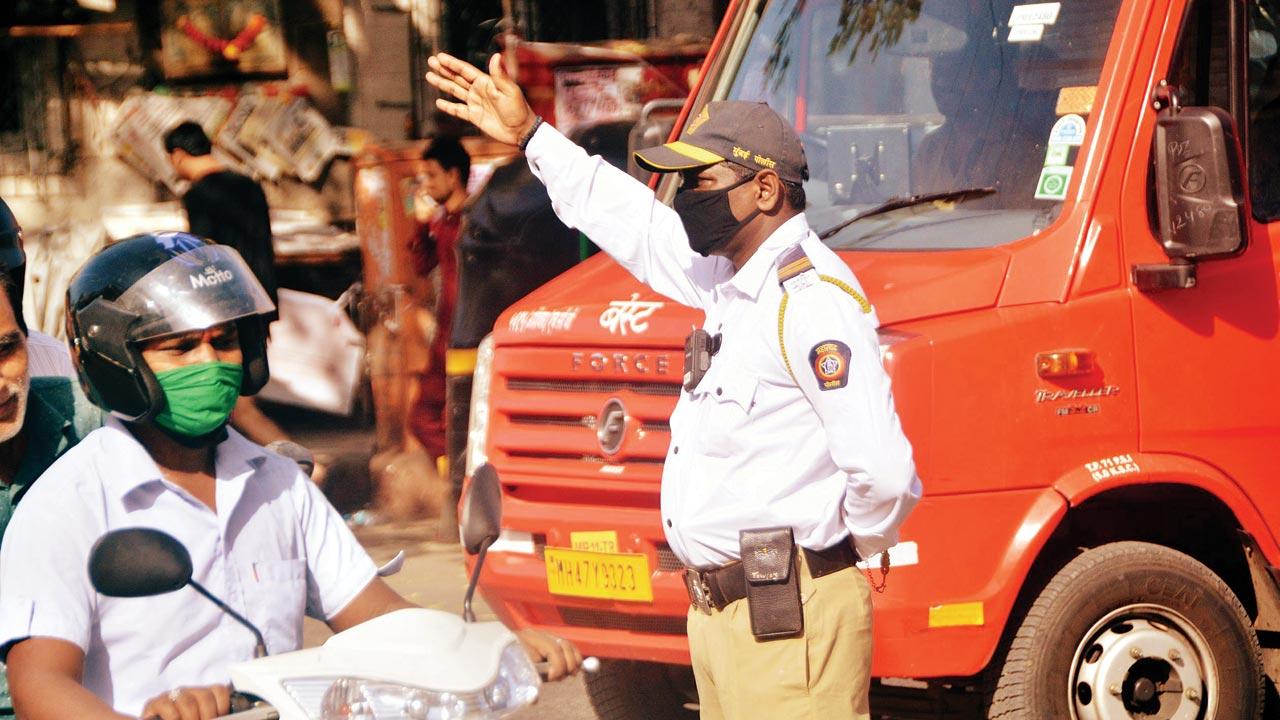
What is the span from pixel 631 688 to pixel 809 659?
83.8 inches

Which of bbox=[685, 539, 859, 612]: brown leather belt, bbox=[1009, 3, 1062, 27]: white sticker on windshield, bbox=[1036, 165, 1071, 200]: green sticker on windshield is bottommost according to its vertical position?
bbox=[685, 539, 859, 612]: brown leather belt

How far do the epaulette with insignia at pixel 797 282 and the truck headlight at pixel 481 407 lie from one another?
2.01 meters

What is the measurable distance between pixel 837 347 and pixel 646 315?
1603 millimetres

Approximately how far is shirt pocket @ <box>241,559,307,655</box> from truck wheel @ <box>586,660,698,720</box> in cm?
287

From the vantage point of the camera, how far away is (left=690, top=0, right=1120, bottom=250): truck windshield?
4.89 metres

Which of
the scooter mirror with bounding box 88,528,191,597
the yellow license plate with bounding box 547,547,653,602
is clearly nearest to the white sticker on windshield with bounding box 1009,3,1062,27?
the yellow license plate with bounding box 547,547,653,602

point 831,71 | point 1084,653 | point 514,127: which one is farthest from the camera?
point 831,71

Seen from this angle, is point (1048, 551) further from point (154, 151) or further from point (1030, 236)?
point (154, 151)

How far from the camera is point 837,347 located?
3420 millimetres

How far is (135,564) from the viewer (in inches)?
90.5

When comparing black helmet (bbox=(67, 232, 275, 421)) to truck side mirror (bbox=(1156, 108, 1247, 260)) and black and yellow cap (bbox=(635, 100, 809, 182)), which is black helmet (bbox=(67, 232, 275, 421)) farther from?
truck side mirror (bbox=(1156, 108, 1247, 260))

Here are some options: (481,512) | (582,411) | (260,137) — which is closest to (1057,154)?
(582,411)

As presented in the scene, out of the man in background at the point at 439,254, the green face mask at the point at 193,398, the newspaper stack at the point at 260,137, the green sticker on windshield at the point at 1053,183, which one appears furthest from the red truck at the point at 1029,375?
the newspaper stack at the point at 260,137

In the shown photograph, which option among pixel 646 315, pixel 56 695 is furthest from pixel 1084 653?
pixel 56 695
